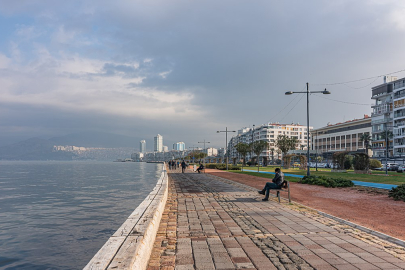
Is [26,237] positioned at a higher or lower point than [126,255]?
lower

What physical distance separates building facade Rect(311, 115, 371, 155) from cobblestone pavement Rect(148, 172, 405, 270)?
94032 mm

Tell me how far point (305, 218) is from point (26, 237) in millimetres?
8774

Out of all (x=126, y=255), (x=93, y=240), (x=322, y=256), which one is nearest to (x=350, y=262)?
(x=322, y=256)

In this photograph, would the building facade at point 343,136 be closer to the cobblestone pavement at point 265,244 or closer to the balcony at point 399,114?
the balcony at point 399,114

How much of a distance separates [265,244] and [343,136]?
Answer: 374ft

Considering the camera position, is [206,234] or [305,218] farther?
[305,218]

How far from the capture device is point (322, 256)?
4738mm

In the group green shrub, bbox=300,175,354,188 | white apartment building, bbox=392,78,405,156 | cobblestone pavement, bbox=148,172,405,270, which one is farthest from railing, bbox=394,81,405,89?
cobblestone pavement, bbox=148,172,405,270

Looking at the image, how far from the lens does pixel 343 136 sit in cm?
10894

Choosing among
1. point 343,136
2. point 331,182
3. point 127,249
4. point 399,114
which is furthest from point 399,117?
point 127,249

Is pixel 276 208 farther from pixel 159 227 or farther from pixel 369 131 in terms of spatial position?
pixel 369 131

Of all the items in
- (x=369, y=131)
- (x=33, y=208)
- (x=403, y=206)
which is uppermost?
(x=369, y=131)

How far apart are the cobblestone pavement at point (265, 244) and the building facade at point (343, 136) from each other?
9403cm

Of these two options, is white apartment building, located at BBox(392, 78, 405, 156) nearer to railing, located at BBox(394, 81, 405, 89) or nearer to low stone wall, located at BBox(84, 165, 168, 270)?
railing, located at BBox(394, 81, 405, 89)
